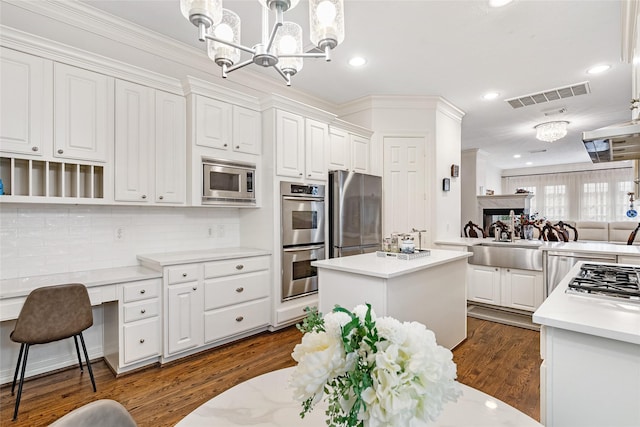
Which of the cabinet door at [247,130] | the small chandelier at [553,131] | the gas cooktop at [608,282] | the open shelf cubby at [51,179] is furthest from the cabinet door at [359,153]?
the small chandelier at [553,131]

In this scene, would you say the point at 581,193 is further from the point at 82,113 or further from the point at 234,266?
the point at 82,113

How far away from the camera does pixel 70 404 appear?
207cm

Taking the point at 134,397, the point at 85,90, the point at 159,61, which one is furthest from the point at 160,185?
the point at 134,397

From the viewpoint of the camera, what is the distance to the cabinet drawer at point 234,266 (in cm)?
286

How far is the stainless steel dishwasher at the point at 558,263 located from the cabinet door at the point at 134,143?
4.22 metres

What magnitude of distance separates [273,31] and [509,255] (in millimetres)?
3834

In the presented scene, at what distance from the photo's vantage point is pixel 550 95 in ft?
13.8

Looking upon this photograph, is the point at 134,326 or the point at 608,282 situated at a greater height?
the point at 608,282

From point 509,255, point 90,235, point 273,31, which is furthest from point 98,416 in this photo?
point 509,255

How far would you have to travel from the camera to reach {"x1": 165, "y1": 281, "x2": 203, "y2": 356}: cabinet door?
261 centimetres

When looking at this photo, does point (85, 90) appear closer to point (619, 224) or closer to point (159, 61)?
point (159, 61)

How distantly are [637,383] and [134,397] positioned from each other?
265 centimetres

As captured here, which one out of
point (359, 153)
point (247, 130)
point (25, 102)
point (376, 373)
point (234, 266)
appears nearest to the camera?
point (376, 373)

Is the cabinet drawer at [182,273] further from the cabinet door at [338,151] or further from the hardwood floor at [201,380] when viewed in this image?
the cabinet door at [338,151]
